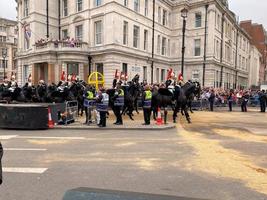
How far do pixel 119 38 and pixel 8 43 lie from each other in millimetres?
68689

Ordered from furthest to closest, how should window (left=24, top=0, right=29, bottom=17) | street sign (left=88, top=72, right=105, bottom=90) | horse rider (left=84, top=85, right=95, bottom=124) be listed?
window (left=24, top=0, right=29, bottom=17) → street sign (left=88, top=72, right=105, bottom=90) → horse rider (left=84, top=85, right=95, bottom=124)

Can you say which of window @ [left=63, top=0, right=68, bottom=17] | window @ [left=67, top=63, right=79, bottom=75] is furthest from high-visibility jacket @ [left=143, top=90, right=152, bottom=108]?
window @ [left=63, top=0, right=68, bottom=17]

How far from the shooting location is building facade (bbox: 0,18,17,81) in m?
96.6

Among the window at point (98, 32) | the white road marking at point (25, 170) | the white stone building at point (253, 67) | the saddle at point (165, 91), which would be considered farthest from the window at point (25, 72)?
the white stone building at point (253, 67)

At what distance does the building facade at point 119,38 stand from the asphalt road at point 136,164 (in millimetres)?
26373

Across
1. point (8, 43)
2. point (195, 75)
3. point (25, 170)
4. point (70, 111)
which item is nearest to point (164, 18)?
point (195, 75)

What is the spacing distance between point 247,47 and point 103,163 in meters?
78.7

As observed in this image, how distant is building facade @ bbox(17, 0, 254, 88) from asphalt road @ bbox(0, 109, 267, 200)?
2637 cm

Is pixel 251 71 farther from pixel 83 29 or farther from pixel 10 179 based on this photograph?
pixel 10 179

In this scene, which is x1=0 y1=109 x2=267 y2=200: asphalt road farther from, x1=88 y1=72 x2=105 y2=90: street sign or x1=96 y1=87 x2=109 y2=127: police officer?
x1=88 y1=72 x2=105 y2=90: street sign

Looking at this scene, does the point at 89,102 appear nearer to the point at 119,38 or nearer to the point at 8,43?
the point at 119,38

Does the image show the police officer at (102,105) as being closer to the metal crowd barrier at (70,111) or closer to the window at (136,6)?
the metal crowd barrier at (70,111)

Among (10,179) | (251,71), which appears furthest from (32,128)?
(251,71)

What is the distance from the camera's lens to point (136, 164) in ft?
27.1
